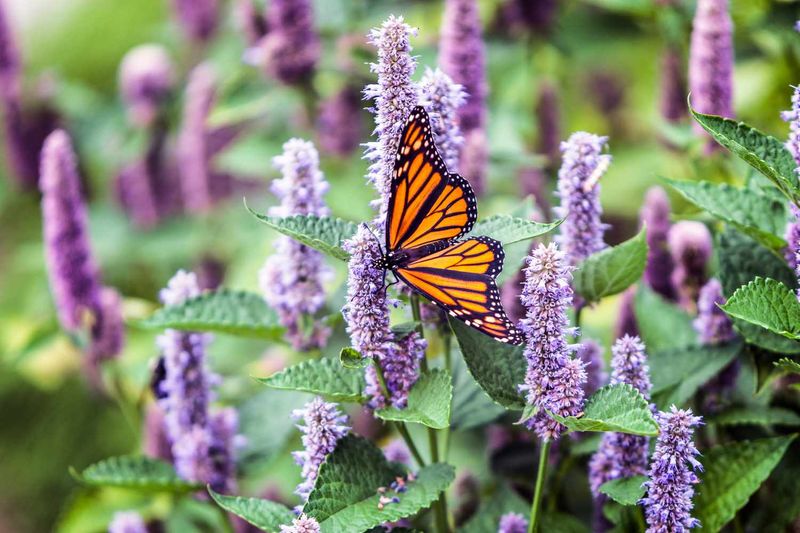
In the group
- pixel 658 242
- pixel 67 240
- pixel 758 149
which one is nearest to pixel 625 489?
pixel 758 149

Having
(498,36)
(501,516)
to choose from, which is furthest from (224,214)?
(501,516)

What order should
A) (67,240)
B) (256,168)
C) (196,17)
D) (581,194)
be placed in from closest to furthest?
(581,194), (67,240), (256,168), (196,17)

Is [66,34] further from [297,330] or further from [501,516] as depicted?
[501,516]

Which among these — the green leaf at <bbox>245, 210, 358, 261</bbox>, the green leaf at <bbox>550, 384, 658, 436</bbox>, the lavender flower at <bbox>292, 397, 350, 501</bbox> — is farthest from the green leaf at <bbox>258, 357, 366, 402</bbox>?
the green leaf at <bbox>550, 384, 658, 436</bbox>

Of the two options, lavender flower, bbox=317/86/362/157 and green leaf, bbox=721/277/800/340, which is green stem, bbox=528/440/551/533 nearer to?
green leaf, bbox=721/277/800/340

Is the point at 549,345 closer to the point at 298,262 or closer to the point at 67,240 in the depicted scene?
the point at 298,262

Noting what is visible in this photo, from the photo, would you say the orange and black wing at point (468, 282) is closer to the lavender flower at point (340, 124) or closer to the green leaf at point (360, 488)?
the green leaf at point (360, 488)

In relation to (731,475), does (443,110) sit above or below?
above

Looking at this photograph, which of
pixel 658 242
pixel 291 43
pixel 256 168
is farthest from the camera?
pixel 256 168
